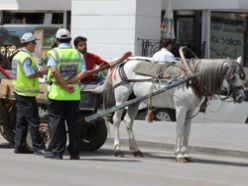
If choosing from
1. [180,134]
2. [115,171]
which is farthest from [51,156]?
[180,134]

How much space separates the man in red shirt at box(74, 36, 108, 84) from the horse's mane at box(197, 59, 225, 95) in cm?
169

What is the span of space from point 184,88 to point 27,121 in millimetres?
2867

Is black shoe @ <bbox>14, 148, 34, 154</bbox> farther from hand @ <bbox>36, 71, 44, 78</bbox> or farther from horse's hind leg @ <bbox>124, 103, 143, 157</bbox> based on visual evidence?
horse's hind leg @ <bbox>124, 103, 143, 157</bbox>

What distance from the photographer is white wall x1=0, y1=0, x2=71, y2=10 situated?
90.1ft

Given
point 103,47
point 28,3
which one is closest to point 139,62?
point 103,47

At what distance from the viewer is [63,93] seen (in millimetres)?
11922

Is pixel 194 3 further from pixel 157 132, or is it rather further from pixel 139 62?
pixel 139 62

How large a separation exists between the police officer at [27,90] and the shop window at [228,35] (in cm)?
1440

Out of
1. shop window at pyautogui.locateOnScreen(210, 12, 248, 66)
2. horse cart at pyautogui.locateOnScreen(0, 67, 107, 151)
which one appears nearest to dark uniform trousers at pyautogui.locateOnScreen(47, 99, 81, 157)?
horse cart at pyautogui.locateOnScreen(0, 67, 107, 151)

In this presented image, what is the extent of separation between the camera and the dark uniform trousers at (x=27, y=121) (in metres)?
12.6

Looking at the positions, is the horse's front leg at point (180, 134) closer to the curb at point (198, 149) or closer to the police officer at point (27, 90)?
the curb at point (198, 149)

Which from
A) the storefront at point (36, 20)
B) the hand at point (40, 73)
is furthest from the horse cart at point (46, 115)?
the storefront at point (36, 20)

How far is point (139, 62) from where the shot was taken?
516 inches

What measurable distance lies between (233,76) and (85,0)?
46.7 feet
